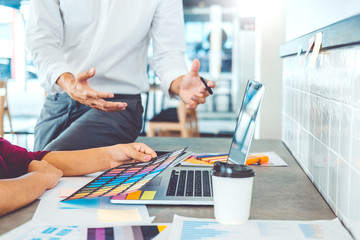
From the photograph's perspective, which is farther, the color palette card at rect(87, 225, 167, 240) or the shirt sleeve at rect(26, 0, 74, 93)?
the shirt sleeve at rect(26, 0, 74, 93)

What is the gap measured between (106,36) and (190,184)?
3.05 feet

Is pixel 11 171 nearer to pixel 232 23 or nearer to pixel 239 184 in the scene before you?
pixel 239 184

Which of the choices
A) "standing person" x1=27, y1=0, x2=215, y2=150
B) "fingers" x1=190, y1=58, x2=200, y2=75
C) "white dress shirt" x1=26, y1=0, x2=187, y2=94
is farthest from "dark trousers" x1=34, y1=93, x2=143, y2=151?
"fingers" x1=190, y1=58, x2=200, y2=75

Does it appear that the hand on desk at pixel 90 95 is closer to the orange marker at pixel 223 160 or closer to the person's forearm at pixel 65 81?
the person's forearm at pixel 65 81

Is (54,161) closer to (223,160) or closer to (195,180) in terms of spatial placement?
(195,180)

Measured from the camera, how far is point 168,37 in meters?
1.89

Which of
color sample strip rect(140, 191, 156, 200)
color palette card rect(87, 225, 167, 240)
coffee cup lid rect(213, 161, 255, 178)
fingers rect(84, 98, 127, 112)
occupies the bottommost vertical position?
color palette card rect(87, 225, 167, 240)

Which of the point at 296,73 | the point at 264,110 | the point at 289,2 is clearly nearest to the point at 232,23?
the point at 264,110

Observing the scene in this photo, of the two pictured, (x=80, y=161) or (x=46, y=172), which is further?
(x=80, y=161)

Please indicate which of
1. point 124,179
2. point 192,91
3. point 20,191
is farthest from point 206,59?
point 20,191

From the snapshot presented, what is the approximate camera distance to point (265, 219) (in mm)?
826

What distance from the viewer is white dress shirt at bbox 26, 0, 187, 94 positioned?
1.75 metres

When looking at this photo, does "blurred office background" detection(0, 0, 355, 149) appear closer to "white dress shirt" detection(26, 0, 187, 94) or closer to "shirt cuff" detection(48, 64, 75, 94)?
"white dress shirt" detection(26, 0, 187, 94)

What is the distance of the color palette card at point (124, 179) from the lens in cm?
89
